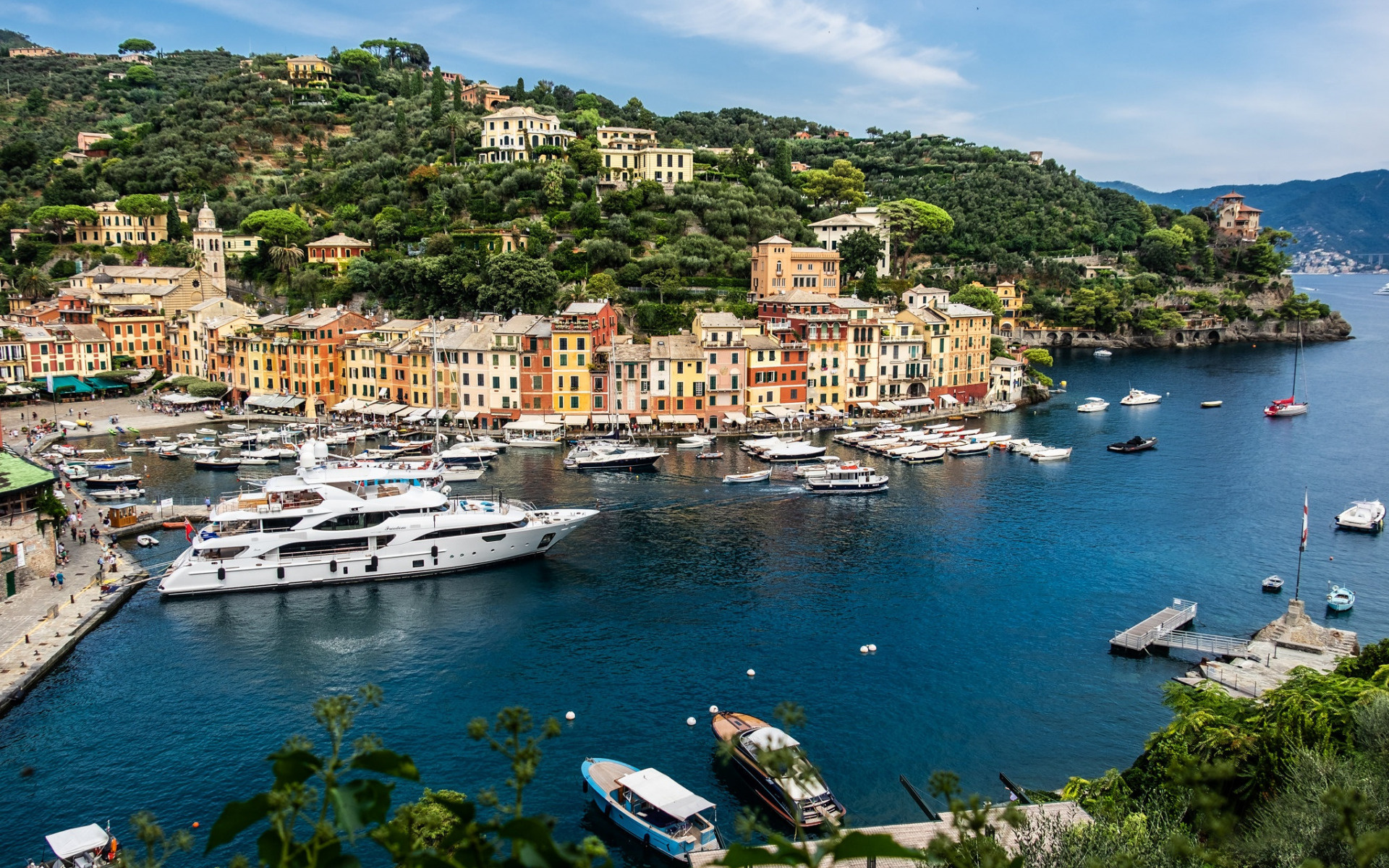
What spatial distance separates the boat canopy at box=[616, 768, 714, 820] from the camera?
23641 millimetres

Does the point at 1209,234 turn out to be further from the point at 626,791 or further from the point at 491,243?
the point at 626,791

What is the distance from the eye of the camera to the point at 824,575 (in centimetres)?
4250

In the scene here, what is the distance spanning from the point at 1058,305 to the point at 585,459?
86407 millimetres

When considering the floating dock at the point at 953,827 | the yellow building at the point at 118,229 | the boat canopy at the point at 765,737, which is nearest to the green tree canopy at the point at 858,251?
the yellow building at the point at 118,229

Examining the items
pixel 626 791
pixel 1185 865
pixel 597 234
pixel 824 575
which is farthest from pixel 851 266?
pixel 1185 865

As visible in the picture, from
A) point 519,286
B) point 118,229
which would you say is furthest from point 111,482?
point 118,229

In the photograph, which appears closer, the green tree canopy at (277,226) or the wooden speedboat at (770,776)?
the wooden speedboat at (770,776)

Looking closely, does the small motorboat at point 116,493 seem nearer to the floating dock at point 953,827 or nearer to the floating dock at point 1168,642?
the floating dock at point 953,827

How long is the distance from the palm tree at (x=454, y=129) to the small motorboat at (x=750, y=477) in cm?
7086

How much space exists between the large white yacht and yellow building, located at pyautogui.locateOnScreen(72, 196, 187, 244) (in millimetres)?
83253

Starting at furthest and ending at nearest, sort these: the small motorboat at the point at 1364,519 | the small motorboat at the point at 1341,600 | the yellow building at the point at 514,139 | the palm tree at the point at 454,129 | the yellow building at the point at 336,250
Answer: the palm tree at the point at 454,129 < the yellow building at the point at 514,139 < the yellow building at the point at 336,250 < the small motorboat at the point at 1364,519 < the small motorboat at the point at 1341,600

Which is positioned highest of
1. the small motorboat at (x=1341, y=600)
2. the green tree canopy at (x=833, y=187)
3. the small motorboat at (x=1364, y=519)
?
the green tree canopy at (x=833, y=187)

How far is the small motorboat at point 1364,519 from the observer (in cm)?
4947

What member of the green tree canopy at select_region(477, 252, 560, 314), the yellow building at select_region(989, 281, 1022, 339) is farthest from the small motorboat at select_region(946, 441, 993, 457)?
the yellow building at select_region(989, 281, 1022, 339)
